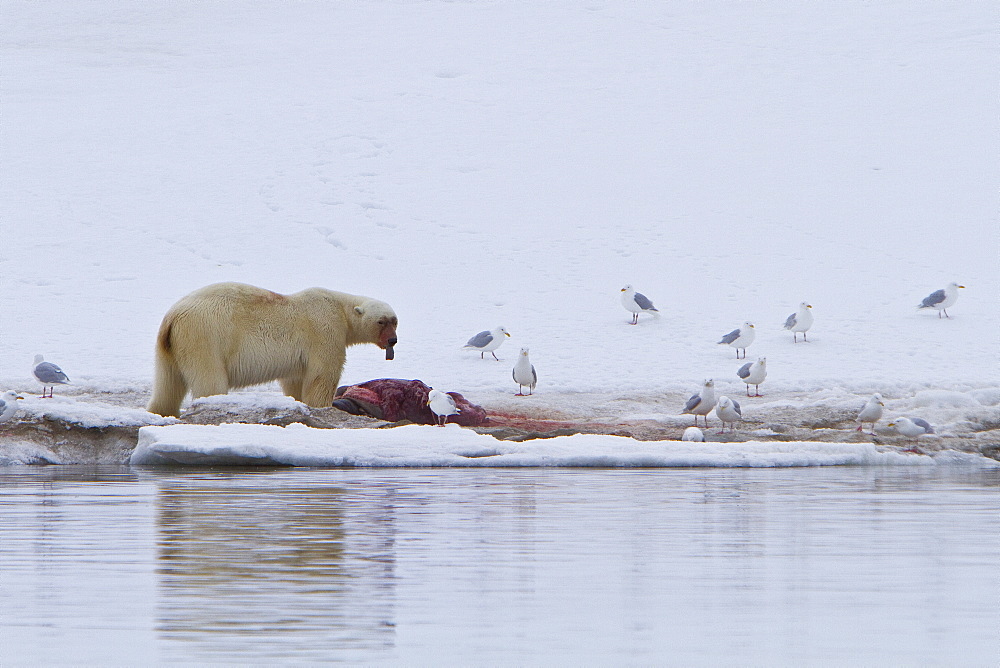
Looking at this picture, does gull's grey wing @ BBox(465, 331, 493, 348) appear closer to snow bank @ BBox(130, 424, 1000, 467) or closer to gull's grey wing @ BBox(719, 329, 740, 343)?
gull's grey wing @ BBox(719, 329, 740, 343)

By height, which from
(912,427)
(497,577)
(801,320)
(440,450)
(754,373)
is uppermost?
(801,320)

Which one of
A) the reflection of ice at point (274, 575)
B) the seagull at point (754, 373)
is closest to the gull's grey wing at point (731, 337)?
the seagull at point (754, 373)

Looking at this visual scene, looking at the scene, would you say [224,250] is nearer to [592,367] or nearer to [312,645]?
[592,367]

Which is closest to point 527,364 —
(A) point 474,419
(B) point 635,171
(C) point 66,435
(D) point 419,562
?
(A) point 474,419

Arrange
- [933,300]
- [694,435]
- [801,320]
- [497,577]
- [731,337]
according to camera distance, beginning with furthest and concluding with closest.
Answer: [933,300] → [801,320] → [731,337] → [694,435] → [497,577]

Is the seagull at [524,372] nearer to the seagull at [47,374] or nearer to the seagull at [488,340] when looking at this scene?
the seagull at [488,340]

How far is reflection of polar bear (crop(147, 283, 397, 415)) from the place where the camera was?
1202cm

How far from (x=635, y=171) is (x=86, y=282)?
1202 cm

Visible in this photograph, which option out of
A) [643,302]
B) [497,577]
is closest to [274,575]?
[497,577]

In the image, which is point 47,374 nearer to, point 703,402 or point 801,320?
point 703,402

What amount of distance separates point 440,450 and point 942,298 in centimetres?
1288

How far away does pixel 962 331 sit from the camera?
20.2 metres

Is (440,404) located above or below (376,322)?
below

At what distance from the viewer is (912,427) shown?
11922mm
